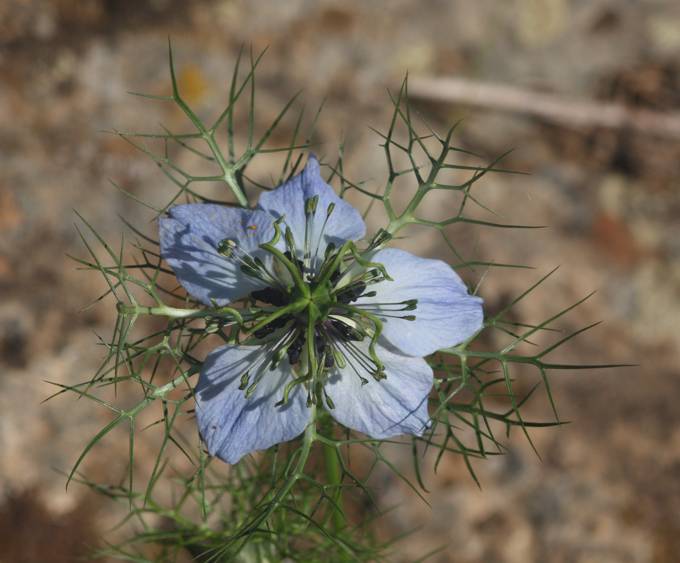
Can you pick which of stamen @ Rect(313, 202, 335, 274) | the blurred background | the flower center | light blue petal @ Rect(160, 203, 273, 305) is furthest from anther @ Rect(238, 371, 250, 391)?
the blurred background

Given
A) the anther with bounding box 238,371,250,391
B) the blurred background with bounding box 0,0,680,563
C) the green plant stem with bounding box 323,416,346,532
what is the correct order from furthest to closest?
the blurred background with bounding box 0,0,680,563
the green plant stem with bounding box 323,416,346,532
the anther with bounding box 238,371,250,391

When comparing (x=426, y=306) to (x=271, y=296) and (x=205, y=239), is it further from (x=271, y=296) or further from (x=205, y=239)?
(x=205, y=239)

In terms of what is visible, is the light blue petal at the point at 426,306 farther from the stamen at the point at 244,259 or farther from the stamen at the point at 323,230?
the stamen at the point at 244,259

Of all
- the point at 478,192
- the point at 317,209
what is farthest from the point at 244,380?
the point at 478,192

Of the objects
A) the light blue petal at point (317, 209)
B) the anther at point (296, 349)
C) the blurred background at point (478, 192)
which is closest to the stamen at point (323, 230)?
the light blue petal at point (317, 209)

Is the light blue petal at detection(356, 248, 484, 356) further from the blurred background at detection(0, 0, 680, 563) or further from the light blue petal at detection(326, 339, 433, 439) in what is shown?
the blurred background at detection(0, 0, 680, 563)

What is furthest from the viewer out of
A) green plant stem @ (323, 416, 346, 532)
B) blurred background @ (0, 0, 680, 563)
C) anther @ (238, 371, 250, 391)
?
blurred background @ (0, 0, 680, 563)
